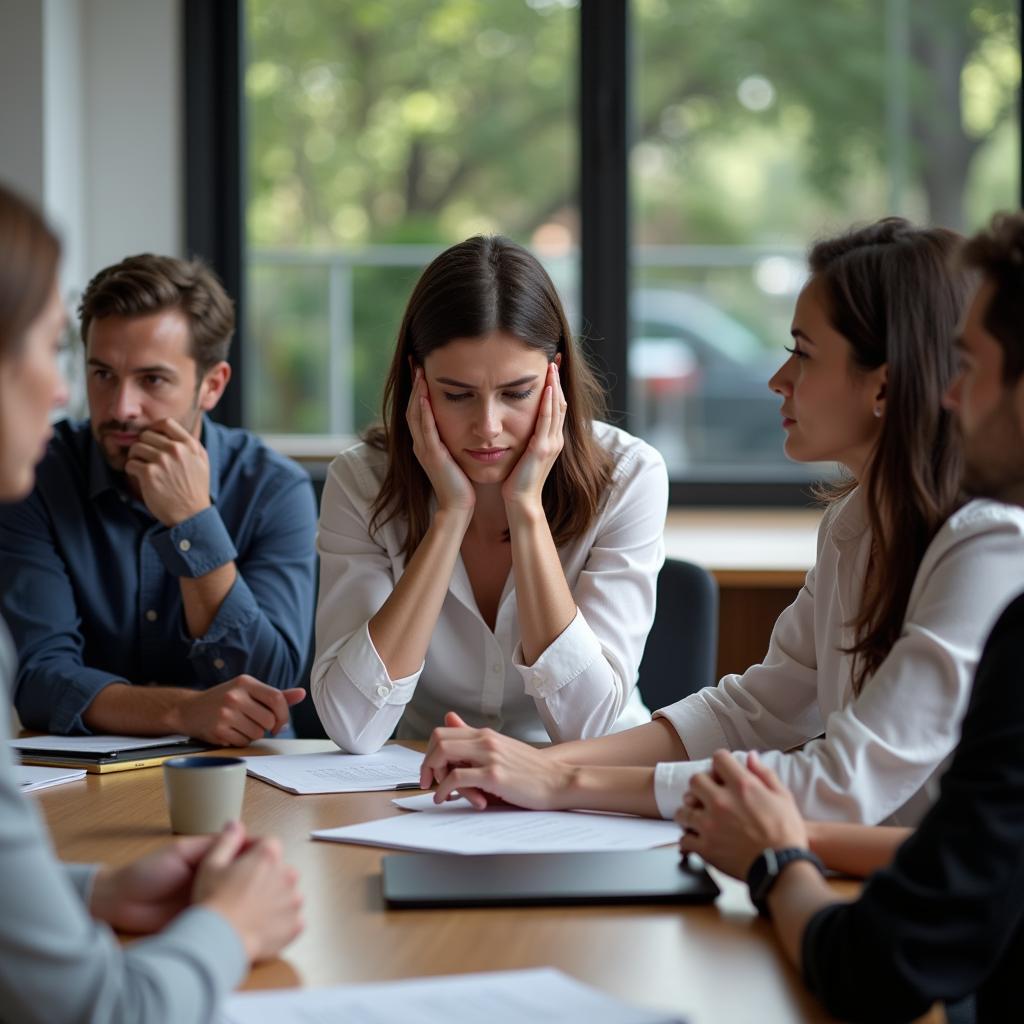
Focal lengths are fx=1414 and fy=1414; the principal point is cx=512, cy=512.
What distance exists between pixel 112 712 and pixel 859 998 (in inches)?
47.6

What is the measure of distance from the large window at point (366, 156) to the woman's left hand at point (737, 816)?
2.52 meters

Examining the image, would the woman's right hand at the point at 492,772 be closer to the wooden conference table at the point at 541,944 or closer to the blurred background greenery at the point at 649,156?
the wooden conference table at the point at 541,944

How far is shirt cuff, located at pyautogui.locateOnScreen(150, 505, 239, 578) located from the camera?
6.89 feet

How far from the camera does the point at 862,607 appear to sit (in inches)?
58.9

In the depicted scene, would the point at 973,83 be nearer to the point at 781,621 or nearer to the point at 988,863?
the point at 781,621

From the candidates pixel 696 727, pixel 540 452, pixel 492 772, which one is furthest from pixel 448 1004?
pixel 540 452

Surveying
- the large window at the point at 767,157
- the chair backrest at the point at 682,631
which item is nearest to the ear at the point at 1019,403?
the chair backrest at the point at 682,631

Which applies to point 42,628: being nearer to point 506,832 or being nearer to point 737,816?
point 506,832

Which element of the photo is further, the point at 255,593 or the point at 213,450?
the point at 213,450

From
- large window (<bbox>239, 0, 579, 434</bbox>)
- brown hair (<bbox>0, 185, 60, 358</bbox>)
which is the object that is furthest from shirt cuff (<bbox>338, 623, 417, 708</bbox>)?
large window (<bbox>239, 0, 579, 434</bbox>)

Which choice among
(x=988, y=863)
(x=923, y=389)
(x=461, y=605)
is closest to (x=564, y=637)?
(x=461, y=605)

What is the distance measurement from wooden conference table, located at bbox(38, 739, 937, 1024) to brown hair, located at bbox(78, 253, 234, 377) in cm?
108

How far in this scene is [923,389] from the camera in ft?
4.85

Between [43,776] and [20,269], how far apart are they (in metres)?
0.86
